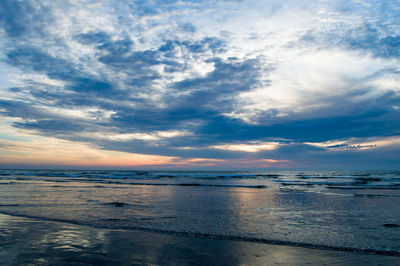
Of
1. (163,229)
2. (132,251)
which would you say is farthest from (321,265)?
(163,229)

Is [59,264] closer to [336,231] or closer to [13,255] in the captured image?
[13,255]

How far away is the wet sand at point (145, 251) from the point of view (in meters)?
6.15

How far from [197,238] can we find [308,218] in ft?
19.9

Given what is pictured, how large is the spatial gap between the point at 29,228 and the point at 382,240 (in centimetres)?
1209

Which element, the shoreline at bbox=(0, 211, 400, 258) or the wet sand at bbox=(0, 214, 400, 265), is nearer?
the wet sand at bbox=(0, 214, 400, 265)

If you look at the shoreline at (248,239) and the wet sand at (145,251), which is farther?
the shoreline at (248,239)

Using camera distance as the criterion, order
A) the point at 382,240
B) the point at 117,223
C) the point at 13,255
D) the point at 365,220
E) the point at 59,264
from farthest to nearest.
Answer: the point at 365,220
the point at 117,223
the point at 382,240
the point at 13,255
the point at 59,264

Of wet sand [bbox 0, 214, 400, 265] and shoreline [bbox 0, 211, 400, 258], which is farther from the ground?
wet sand [bbox 0, 214, 400, 265]

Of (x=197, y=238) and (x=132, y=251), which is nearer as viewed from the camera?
(x=132, y=251)

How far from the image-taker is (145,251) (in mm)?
6852

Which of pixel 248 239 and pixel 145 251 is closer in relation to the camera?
pixel 145 251

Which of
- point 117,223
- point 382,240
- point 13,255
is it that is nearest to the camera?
point 13,255

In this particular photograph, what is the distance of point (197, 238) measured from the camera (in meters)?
8.23

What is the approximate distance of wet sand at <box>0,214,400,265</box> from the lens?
615 centimetres
